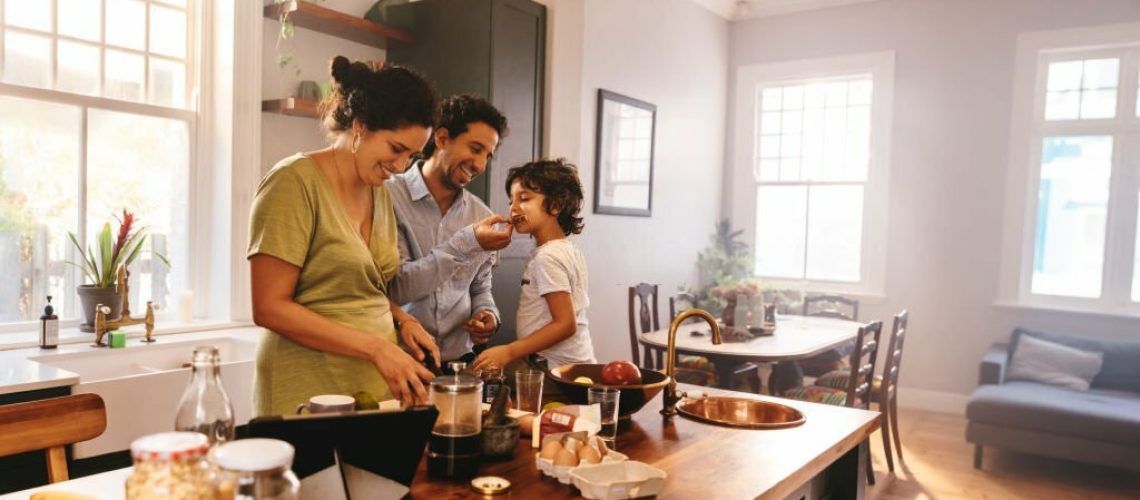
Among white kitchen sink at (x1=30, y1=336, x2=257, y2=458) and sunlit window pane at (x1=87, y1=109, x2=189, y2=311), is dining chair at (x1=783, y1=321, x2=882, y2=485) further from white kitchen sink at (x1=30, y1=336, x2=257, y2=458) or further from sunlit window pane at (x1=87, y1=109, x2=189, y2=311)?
sunlit window pane at (x1=87, y1=109, x2=189, y2=311)

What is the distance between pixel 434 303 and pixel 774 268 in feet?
16.6

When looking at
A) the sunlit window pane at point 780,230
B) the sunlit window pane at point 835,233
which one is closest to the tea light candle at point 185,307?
the sunlit window pane at point 780,230

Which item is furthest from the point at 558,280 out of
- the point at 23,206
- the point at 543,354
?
the point at 23,206

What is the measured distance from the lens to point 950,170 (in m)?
5.93

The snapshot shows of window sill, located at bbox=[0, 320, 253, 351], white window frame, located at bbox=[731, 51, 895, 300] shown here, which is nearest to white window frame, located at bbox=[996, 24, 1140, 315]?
white window frame, located at bbox=[731, 51, 895, 300]

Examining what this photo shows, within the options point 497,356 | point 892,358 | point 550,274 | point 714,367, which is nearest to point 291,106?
point 550,274

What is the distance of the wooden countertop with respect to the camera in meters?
1.38

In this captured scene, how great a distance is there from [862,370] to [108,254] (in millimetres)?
3635

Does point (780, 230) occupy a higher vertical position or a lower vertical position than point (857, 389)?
higher

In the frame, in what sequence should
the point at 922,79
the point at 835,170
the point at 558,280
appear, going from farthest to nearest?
1. the point at 835,170
2. the point at 922,79
3. the point at 558,280

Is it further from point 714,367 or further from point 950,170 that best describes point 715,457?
point 950,170

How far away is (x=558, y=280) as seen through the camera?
2.27 metres

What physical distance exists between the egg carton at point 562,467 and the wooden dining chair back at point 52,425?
90 cm

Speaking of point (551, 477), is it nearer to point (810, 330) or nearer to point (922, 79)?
point (810, 330)
